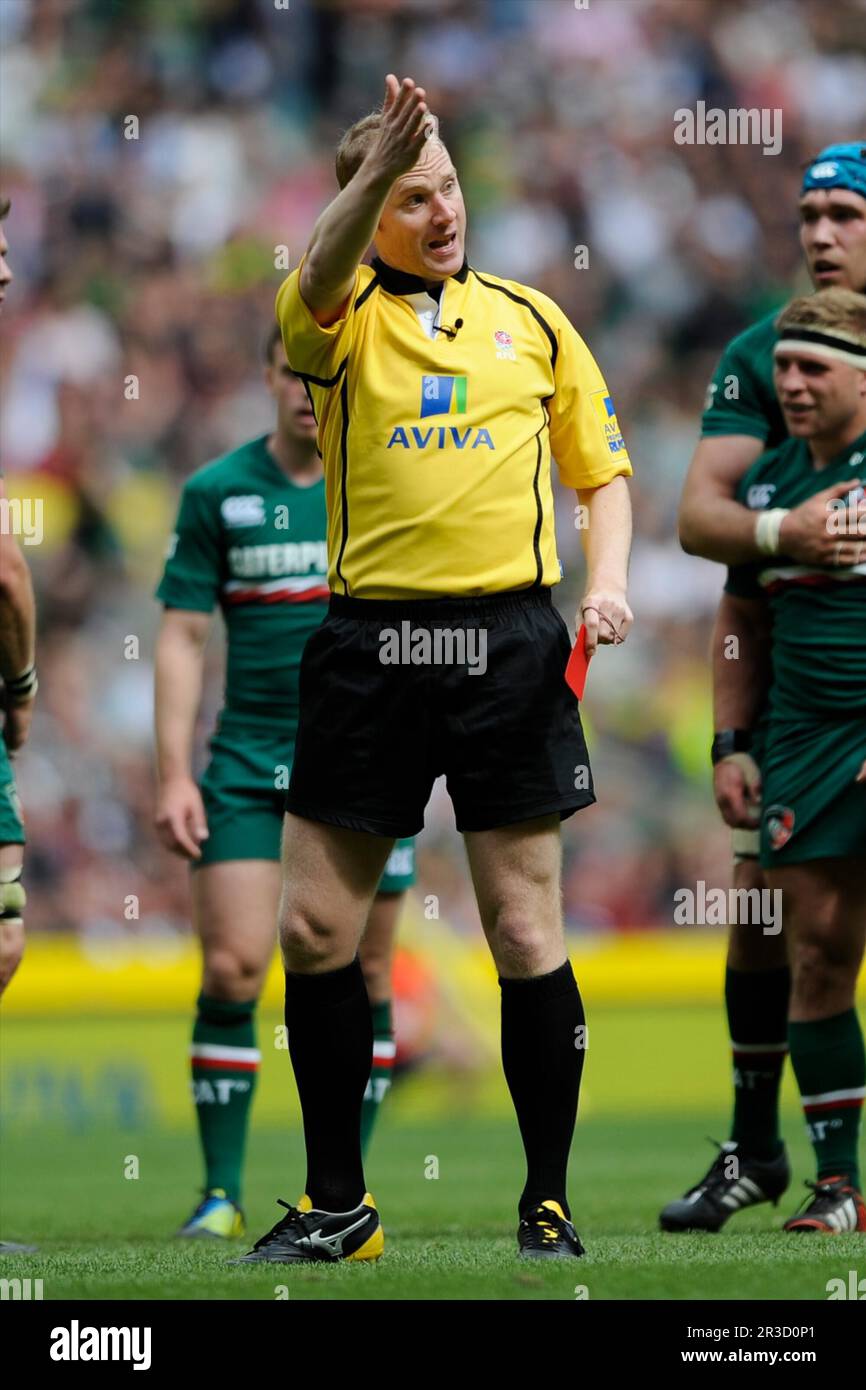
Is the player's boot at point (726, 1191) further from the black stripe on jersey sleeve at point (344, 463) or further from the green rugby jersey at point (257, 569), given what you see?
the black stripe on jersey sleeve at point (344, 463)

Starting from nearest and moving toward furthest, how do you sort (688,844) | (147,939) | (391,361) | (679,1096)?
(391,361) → (679,1096) → (147,939) → (688,844)

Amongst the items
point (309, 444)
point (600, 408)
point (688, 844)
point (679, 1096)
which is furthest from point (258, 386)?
point (600, 408)

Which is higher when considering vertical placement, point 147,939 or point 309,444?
point 309,444

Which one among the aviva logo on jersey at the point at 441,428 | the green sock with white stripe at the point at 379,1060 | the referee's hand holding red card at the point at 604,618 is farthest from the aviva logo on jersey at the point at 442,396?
the green sock with white stripe at the point at 379,1060

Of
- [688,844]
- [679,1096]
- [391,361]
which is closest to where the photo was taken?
[391,361]

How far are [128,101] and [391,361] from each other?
1226cm

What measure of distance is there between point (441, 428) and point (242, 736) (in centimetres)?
222

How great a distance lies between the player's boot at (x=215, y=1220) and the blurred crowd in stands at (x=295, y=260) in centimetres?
679

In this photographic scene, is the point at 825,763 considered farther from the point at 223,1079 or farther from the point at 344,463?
the point at 223,1079

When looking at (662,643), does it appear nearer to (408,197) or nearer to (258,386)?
(258,386)

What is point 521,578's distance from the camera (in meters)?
4.61

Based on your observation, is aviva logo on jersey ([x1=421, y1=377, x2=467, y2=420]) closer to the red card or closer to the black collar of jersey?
the black collar of jersey

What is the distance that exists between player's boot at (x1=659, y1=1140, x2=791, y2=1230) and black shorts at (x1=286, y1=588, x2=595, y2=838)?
5.56 feet

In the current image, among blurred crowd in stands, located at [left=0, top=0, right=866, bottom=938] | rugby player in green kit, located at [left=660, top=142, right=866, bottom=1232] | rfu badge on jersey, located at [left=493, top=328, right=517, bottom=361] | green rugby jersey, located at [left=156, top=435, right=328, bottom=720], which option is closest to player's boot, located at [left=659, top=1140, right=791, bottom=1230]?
rugby player in green kit, located at [left=660, top=142, right=866, bottom=1232]
